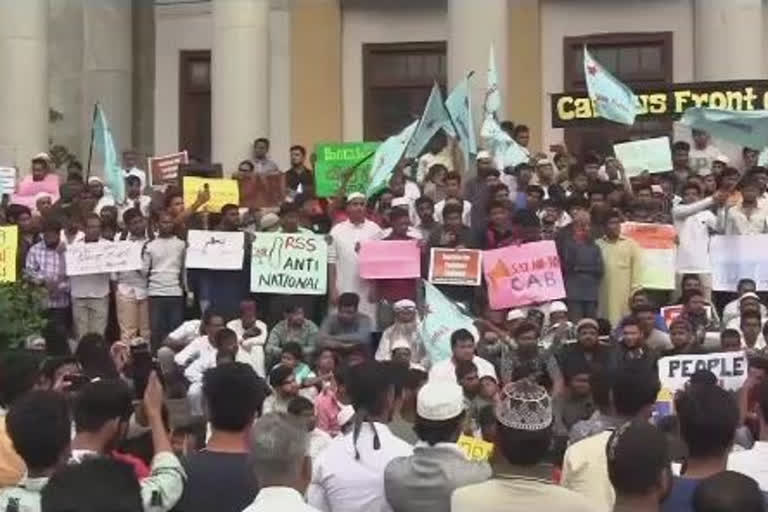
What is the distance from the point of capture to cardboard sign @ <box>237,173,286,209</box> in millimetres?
19047

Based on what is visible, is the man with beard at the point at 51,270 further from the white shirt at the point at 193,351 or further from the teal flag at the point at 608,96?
the teal flag at the point at 608,96

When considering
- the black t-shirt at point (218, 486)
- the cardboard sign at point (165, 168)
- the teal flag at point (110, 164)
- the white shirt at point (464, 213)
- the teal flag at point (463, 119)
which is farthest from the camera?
the cardboard sign at point (165, 168)

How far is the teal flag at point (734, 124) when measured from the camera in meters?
19.2

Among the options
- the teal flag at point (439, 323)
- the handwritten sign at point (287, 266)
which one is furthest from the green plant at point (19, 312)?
the teal flag at point (439, 323)

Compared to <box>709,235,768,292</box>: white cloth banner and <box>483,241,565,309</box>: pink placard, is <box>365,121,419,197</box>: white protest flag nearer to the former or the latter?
<box>483,241,565,309</box>: pink placard

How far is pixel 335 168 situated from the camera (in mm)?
19750

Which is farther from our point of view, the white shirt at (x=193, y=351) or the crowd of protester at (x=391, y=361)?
the white shirt at (x=193, y=351)

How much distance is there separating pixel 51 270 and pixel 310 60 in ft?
31.6

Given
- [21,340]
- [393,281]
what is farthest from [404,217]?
[21,340]

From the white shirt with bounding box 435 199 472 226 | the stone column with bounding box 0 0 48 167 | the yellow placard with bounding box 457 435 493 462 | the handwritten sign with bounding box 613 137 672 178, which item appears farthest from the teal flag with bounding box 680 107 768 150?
the yellow placard with bounding box 457 435 493 462

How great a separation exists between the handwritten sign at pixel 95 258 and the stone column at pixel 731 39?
878 centimetres

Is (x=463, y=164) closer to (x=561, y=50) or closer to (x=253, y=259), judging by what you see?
(x=253, y=259)

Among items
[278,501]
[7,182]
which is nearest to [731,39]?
[7,182]

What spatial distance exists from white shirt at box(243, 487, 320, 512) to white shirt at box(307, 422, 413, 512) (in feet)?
4.60
